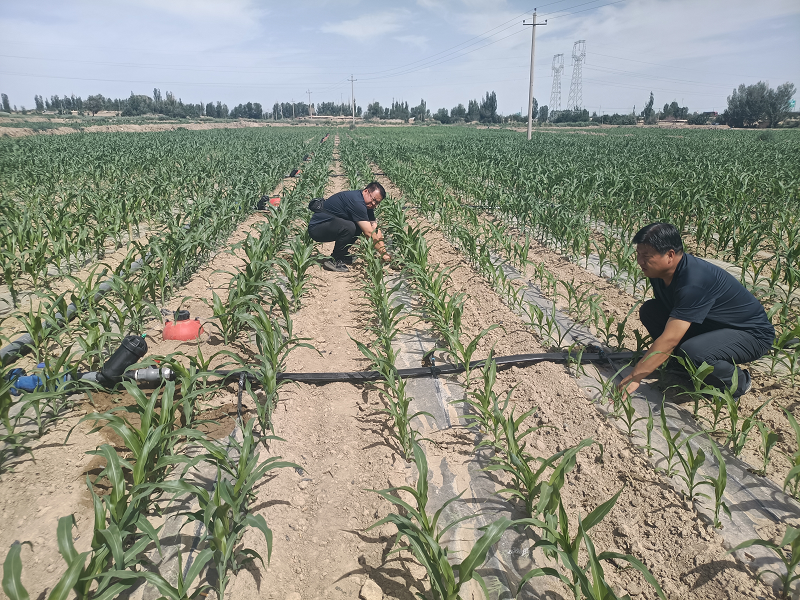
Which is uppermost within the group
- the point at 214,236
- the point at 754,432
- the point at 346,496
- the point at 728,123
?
the point at 728,123

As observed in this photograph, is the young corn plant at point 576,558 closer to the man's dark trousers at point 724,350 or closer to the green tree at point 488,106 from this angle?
the man's dark trousers at point 724,350

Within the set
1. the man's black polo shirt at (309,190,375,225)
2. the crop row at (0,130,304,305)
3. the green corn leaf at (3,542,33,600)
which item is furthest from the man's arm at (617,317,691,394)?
the crop row at (0,130,304,305)

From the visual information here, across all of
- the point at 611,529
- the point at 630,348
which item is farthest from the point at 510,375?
the point at 611,529

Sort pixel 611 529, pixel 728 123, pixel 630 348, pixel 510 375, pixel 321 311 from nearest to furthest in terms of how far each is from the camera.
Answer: pixel 611 529
pixel 510 375
pixel 630 348
pixel 321 311
pixel 728 123

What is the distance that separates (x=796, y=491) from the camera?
2.19m

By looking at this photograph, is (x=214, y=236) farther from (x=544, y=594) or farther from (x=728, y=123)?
(x=728, y=123)

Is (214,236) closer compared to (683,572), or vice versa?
(683,572)

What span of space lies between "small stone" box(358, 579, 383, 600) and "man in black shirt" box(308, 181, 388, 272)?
4269 millimetres

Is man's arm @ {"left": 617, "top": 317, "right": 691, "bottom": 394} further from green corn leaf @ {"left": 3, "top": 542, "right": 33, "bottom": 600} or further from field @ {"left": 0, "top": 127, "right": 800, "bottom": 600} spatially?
green corn leaf @ {"left": 3, "top": 542, "right": 33, "bottom": 600}

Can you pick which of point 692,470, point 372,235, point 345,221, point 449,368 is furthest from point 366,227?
point 692,470

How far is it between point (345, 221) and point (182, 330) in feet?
8.88

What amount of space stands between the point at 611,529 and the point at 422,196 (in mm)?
7339

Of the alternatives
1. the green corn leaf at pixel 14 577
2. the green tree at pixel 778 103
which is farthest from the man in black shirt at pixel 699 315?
the green tree at pixel 778 103

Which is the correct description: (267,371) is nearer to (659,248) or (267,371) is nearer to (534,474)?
(534,474)
